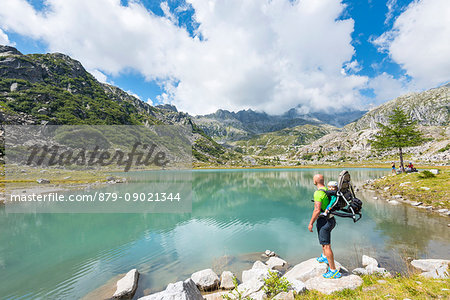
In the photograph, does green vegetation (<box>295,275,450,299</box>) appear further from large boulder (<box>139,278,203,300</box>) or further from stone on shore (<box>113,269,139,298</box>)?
stone on shore (<box>113,269,139,298</box>)

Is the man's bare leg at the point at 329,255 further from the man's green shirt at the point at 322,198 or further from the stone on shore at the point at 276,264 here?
the stone on shore at the point at 276,264

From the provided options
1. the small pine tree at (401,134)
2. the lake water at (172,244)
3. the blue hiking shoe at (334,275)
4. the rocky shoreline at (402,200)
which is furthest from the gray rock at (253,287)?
the small pine tree at (401,134)

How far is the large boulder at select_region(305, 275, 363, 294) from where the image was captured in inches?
264

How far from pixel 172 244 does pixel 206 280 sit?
7.97 metres

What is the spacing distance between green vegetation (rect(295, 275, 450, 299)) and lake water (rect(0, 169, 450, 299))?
18.9 feet

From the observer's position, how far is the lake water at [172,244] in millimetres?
12148

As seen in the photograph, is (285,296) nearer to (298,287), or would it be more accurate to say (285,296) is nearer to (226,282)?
(298,287)

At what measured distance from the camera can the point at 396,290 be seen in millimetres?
5938

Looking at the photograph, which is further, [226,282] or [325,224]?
[226,282]

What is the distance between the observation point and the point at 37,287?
11.3 meters

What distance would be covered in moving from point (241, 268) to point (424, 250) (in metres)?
12.8

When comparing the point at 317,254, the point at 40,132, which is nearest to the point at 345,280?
the point at 317,254

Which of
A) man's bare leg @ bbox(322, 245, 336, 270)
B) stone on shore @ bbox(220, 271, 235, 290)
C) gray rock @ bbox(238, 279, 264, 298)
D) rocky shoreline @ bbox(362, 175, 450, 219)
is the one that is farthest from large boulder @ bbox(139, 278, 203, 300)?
rocky shoreline @ bbox(362, 175, 450, 219)

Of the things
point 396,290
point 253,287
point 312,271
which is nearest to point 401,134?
point 312,271
